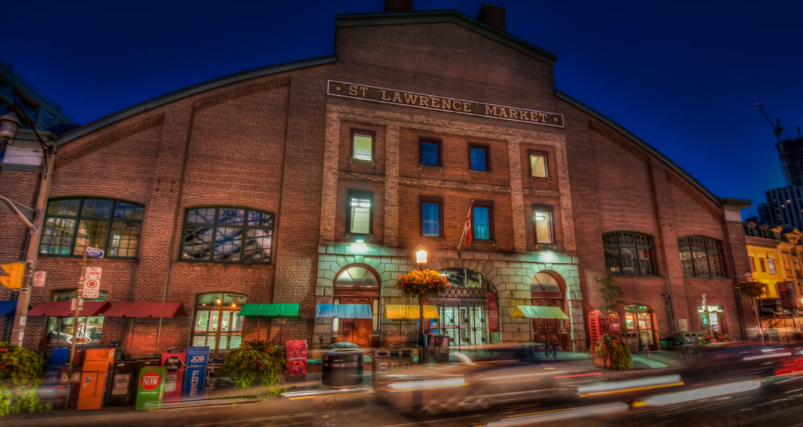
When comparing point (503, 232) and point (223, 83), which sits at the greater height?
point (223, 83)

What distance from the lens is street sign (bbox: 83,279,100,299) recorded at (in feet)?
36.8

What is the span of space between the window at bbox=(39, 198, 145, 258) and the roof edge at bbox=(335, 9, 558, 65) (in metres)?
15.0

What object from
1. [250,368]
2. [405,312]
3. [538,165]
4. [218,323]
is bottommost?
[250,368]

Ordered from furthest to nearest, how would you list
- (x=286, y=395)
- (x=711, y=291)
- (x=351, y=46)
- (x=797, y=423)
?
1. (x=711, y=291)
2. (x=351, y=46)
3. (x=286, y=395)
4. (x=797, y=423)

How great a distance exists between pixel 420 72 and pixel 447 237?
1008 centimetres

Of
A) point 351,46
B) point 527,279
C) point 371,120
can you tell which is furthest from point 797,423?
point 351,46

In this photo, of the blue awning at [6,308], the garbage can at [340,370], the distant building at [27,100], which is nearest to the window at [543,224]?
the garbage can at [340,370]

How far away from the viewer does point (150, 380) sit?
10438 millimetres

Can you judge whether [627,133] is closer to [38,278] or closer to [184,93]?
[184,93]

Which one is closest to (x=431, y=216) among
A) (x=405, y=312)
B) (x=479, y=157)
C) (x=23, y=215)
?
(x=479, y=157)

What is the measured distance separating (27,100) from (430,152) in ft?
178

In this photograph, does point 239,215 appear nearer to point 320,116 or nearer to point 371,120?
point 320,116

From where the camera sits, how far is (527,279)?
73.9 ft

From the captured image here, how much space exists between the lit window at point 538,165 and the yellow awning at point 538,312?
8.10 meters
